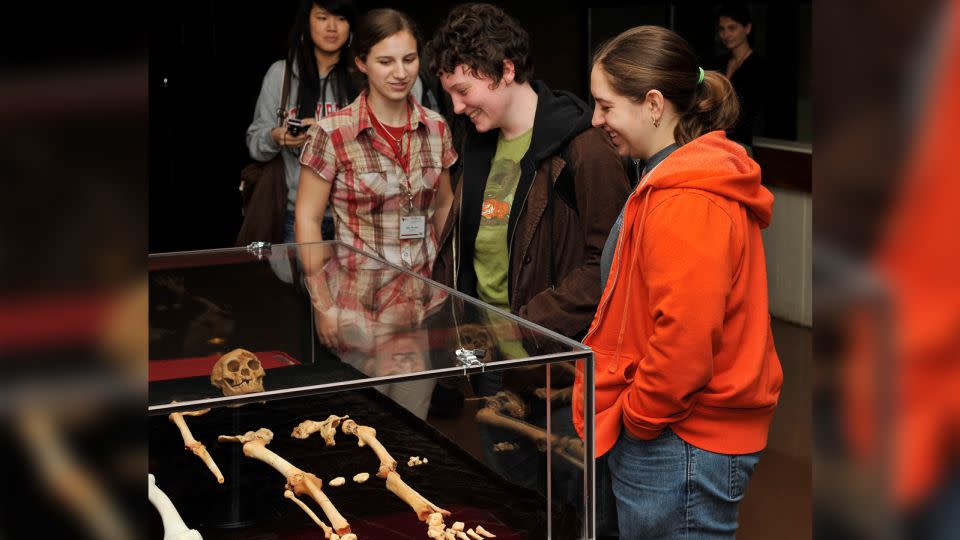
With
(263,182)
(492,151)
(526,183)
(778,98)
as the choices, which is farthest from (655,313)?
(778,98)

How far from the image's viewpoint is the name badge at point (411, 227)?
151 inches

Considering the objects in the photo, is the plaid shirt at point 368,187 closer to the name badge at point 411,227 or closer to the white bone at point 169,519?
the name badge at point 411,227

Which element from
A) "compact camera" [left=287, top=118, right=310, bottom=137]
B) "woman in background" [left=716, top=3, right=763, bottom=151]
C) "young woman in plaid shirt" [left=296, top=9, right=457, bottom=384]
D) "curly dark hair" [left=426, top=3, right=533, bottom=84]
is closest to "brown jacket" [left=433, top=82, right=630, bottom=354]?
"curly dark hair" [left=426, top=3, right=533, bottom=84]

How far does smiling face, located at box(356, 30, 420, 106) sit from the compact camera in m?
1.00

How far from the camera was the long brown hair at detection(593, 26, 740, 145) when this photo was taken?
246cm

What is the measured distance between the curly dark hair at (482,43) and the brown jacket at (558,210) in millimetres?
115

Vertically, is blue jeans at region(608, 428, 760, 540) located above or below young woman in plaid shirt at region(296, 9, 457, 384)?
below

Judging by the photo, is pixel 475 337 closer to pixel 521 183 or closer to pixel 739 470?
pixel 739 470

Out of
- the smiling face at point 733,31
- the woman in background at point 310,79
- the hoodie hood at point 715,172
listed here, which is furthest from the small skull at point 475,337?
the smiling face at point 733,31

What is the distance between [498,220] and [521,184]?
147mm

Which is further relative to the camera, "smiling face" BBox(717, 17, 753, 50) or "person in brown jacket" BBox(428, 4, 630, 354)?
"smiling face" BBox(717, 17, 753, 50)

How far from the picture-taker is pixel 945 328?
333 millimetres

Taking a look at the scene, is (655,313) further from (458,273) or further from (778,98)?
(778,98)

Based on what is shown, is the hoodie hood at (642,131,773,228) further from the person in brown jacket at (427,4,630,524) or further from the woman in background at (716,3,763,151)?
the woman in background at (716,3,763,151)
